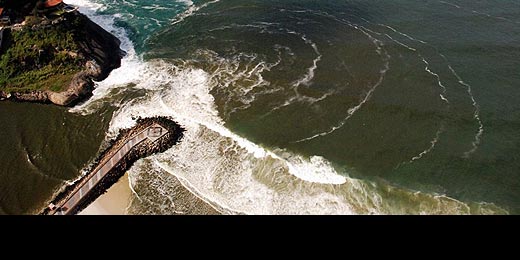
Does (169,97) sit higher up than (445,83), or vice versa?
(445,83)

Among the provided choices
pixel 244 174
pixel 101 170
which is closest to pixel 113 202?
pixel 101 170

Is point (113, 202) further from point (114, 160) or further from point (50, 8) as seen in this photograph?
point (50, 8)

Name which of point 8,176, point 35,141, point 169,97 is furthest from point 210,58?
point 8,176

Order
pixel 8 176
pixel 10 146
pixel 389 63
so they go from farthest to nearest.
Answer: pixel 389 63 → pixel 10 146 → pixel 8 176

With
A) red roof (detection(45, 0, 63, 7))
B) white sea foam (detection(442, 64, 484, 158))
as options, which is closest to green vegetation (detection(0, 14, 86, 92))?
red roof (detection(45, 0, 63, 7))

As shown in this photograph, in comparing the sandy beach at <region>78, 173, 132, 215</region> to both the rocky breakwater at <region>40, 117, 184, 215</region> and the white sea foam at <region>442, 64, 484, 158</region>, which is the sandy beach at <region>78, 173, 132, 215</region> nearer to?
the rocky breakwater at <region>40, 117, 184, 215</region>
